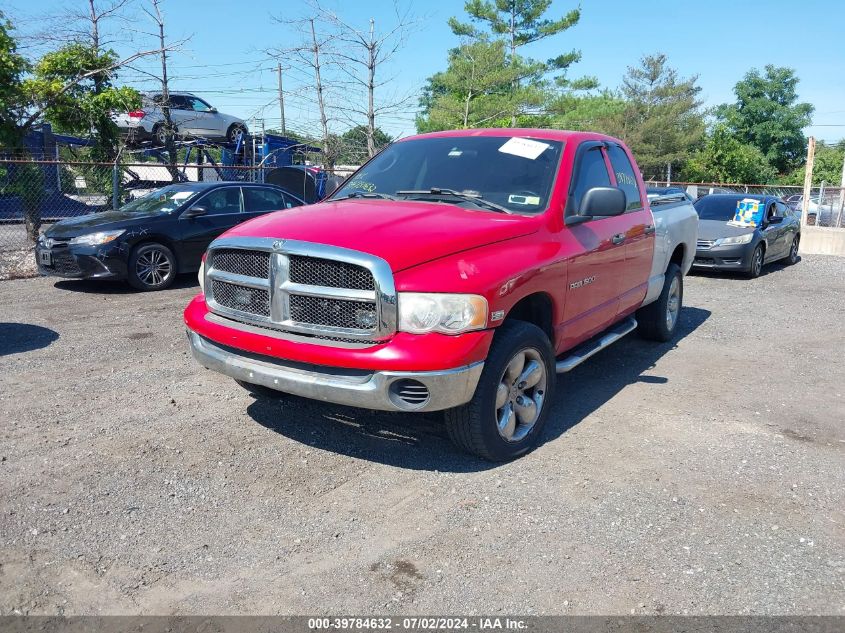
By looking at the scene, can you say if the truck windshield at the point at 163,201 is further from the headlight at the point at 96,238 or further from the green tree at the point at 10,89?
the green tree at the point at 10,89

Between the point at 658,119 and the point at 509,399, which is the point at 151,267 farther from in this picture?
the point at 658,119

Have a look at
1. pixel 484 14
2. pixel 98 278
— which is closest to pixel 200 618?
pixel 98 278

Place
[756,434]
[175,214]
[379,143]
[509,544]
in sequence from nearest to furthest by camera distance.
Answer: [509,544] → [756,434] → [175,214] → [379,143]

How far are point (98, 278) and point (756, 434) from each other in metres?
7.99

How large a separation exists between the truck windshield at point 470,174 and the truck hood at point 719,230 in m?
8.44

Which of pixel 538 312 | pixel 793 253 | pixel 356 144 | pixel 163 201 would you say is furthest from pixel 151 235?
pixel 793 253

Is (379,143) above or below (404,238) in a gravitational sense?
above

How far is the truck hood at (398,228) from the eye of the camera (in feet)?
11.9

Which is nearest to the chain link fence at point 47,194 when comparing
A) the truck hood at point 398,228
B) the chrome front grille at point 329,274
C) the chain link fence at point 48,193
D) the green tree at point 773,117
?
the chain link fence at point 48,193

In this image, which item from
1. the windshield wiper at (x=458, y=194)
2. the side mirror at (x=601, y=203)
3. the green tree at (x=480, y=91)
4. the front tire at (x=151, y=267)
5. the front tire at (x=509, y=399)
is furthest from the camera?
the green tree at (x=480, y=91)

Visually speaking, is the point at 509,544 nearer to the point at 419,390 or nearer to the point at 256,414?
the point at 419,390

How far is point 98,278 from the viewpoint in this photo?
9109 mm

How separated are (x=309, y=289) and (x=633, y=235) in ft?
9.91

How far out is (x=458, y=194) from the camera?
179 inches
